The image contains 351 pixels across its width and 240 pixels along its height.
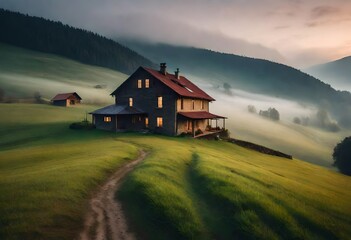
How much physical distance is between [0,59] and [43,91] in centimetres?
6477

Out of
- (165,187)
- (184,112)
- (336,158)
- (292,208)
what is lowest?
(336,158)

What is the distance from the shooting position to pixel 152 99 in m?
56.0

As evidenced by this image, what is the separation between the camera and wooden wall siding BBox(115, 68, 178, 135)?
53500mm

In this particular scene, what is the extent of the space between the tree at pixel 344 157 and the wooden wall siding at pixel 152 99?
49207 millimetres

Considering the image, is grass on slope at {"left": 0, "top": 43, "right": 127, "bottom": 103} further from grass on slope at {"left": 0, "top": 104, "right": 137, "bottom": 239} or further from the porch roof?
grass on slope at {"left": 0, "top": 104, "right": 137, "bottom": 239}

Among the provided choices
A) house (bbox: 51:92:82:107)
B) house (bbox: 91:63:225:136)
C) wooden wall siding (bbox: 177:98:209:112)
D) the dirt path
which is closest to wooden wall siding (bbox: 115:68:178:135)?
house (bbox: 91:63:225:136)

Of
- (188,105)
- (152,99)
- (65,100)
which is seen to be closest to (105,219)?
(152,99)

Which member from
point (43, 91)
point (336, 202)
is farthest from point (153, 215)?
point (43, 91)

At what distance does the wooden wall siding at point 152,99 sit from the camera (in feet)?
176

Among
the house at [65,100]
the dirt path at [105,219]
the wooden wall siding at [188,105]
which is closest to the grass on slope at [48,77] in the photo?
the house at [65,100]

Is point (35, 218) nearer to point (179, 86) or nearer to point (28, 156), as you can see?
point (28, 156)

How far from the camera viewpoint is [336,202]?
23984mm

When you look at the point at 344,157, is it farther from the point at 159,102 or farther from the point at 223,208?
the point at 223,208

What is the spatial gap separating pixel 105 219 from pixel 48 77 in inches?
6118
